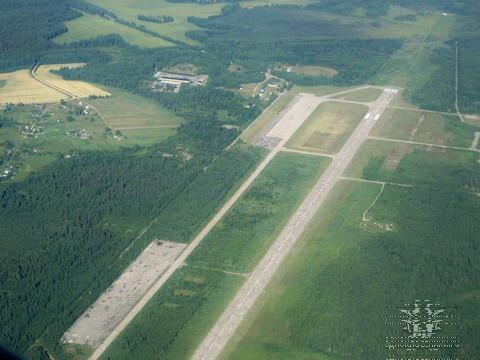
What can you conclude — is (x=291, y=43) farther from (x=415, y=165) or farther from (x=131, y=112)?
(x=415, y=165)

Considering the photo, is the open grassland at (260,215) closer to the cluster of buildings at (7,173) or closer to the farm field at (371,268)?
the farm field at (371,268)

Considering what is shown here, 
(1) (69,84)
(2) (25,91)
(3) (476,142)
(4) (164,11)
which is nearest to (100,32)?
(4) (164,11)

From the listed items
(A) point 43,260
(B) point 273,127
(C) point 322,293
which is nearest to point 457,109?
(B) point 273,127

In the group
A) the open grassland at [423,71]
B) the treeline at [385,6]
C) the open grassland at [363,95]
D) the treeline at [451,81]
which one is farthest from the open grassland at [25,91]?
the treeline at [385,6]

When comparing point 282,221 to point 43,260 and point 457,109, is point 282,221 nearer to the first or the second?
point 43,260

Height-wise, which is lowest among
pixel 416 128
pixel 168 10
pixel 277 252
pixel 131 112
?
pixel 277 252

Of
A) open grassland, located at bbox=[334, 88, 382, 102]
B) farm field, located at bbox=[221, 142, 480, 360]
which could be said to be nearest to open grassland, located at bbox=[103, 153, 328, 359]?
farm field, located at bbox=[221, 142, 480, 360]
